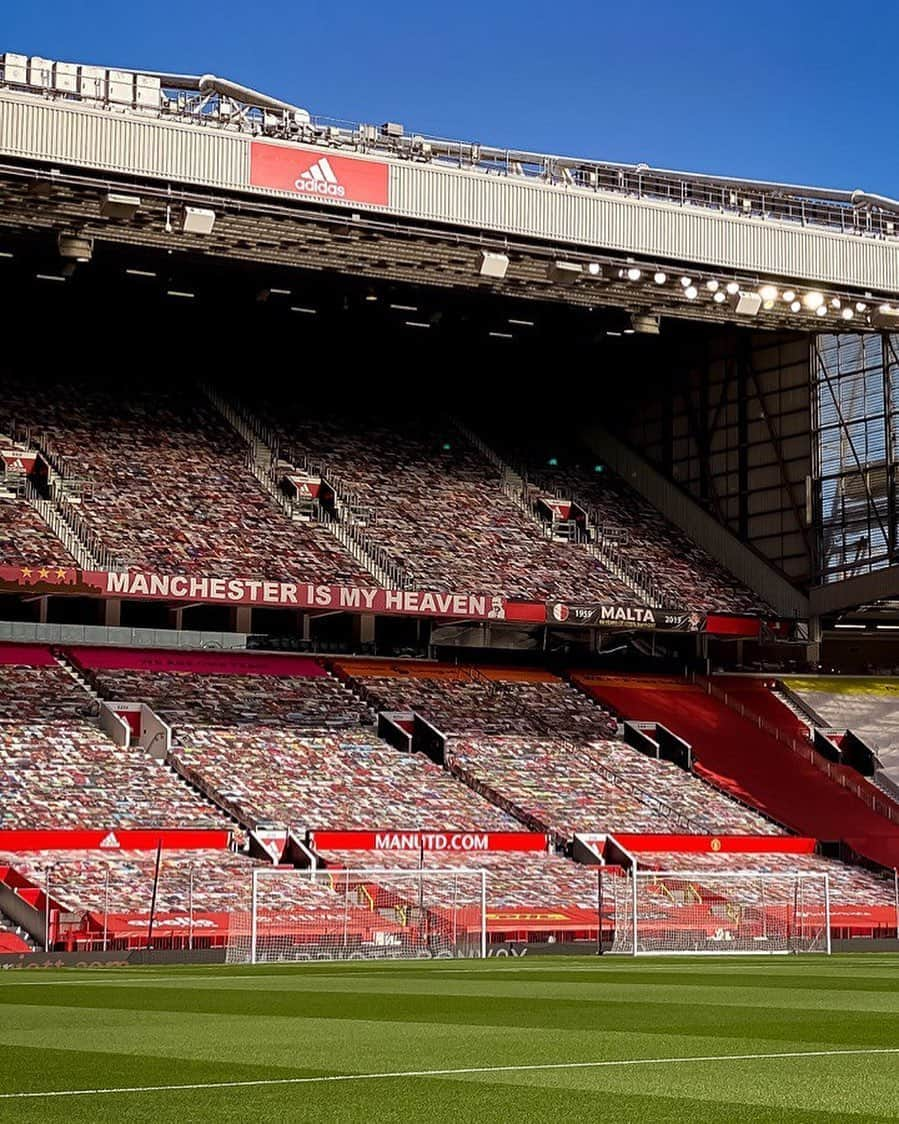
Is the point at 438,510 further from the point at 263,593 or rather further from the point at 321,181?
the point at 321,181

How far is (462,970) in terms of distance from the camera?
2269 centimetres

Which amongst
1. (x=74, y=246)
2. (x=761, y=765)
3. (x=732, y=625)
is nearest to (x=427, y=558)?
(x=732, y=625)

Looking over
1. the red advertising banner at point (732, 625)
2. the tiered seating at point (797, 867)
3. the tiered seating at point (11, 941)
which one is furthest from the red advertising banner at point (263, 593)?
the tiered seating at point (11, 941)

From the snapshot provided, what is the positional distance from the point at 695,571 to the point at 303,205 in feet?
60.1

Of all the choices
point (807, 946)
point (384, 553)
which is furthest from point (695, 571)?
point (807, 946)

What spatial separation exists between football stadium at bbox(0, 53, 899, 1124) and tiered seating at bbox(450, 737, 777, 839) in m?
0.13

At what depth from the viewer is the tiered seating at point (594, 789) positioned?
4052 cm

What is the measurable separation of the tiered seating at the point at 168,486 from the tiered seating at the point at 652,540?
9.32m

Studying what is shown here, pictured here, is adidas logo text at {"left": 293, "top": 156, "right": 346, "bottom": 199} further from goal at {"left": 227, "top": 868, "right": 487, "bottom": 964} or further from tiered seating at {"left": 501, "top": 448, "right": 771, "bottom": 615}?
tiered seating at {"left": 501, "top": 448, "right": 771, "bottom": 615}

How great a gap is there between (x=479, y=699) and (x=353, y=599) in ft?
16.4

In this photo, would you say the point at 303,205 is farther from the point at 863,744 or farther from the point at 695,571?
the point at 863,744

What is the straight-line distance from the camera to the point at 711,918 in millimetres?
30828

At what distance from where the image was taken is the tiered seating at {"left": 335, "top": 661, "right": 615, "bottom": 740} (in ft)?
146

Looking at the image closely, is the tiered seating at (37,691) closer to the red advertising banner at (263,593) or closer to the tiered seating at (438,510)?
the red advertising banner at (263,593)
